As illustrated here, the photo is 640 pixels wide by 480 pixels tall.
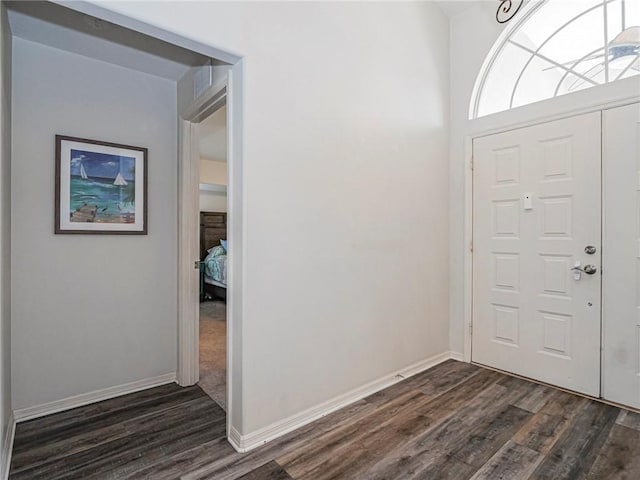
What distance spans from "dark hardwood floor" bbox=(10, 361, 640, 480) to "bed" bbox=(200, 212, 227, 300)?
3.33 meters

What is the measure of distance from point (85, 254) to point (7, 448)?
119 centimetres

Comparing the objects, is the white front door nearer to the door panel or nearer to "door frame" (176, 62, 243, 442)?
the door panel

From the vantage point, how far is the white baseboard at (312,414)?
1.91 m

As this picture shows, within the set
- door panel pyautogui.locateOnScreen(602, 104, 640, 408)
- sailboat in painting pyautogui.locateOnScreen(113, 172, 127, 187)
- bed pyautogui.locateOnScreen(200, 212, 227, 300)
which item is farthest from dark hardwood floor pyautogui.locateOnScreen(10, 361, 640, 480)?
bed pyautogui.locateOnScreen(200, 212, 227, 300)

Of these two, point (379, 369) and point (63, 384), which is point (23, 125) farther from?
point (379, 369)

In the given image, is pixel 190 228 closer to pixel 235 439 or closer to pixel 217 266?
pixel 235 439

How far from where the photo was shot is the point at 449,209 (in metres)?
3.33

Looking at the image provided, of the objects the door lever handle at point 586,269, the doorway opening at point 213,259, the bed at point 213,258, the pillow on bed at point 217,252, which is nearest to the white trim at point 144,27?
the doorway opening at point 213,259

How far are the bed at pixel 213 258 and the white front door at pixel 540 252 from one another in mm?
3993

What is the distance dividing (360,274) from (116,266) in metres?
1.84

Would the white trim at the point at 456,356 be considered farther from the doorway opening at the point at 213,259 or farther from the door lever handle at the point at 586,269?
the doorway opening at the point at 213,259

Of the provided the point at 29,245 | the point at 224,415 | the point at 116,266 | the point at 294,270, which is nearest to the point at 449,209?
the point at 294,270

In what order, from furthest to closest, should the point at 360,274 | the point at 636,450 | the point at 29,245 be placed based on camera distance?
the point at 360,274 → the point at 29,245 → the point at 636,450

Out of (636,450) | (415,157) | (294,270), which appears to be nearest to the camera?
(636,450)
